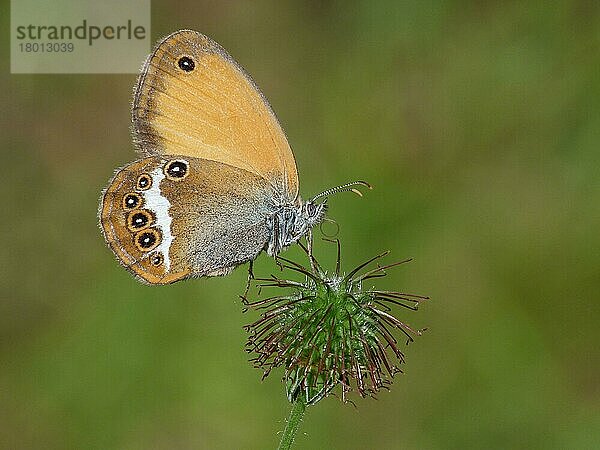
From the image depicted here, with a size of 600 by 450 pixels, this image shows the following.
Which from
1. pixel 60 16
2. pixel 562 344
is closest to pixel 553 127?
pixel 562 344

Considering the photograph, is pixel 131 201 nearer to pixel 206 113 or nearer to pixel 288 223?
pixel 206 113

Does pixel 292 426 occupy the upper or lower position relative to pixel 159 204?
lower

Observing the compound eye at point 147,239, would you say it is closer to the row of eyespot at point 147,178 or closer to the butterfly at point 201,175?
the butterfly at point 201,175

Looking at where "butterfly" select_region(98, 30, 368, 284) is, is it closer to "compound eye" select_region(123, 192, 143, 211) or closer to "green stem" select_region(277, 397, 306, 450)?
"compound eye" select_region(123, 192, 143, 211)

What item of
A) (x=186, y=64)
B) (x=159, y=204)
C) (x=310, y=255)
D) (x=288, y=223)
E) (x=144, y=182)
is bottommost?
(x=310, y=255)

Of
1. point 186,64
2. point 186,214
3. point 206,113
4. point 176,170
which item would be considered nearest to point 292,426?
point 186,214

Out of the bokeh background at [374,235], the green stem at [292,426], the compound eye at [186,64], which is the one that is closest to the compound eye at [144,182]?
the compound eye at [186,64]
